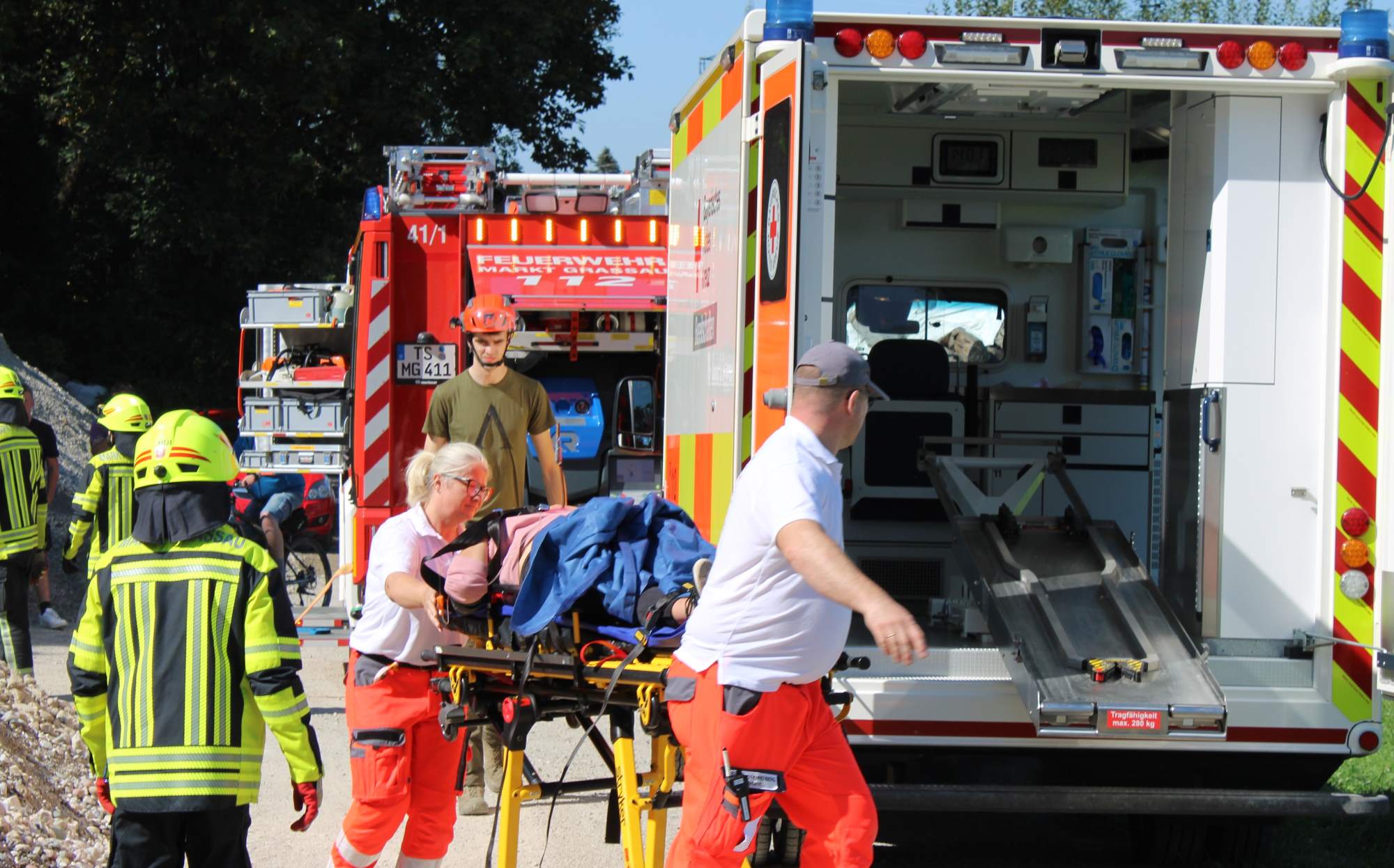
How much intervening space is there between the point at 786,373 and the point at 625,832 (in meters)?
1.53

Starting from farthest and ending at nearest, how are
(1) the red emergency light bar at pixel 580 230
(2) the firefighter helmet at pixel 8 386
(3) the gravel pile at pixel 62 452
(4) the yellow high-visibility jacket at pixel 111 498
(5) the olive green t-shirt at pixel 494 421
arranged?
(3) the gravel pile at pixel 62 452, (1) the red emergency light bar at pixel 580 230, (2) the firefighter helmet at pixel 8 386, (4) the yellow high-visibility jacket at pixel 111 498, (5) the olive green t-shirt at pixel 494 421

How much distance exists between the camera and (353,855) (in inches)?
177

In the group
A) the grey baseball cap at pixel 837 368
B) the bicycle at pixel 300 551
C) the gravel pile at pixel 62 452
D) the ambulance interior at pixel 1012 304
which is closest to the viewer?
the grey baseball cap at pixel 837 368

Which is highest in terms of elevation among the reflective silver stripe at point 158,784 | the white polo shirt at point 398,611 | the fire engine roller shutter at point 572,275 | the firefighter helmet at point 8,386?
the fire engine roller shutter at point 572,275

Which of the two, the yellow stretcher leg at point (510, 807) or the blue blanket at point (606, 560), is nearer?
the blue blanket at point (606, 560)

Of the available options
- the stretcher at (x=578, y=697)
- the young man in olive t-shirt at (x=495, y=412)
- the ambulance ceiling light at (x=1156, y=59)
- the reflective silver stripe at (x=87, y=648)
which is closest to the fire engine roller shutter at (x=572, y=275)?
the young man in olive t-shirt at (x=495, y=412)

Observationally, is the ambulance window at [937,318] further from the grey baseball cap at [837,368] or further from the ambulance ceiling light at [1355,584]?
the grey baseball cap at [837,368]

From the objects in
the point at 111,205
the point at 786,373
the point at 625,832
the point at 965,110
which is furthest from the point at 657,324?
the point at 111,205

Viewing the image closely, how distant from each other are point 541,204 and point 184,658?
19.4 feet

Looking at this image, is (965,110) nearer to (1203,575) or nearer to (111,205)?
(1203,575)

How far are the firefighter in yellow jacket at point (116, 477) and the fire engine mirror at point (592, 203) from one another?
3000 millimetres

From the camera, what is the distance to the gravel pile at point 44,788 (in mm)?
5113

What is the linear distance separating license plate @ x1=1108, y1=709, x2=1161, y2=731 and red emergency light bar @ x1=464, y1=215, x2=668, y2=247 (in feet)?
16.7

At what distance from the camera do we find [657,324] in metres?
9.46
